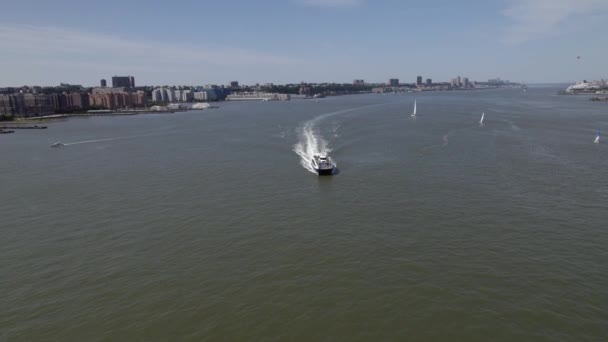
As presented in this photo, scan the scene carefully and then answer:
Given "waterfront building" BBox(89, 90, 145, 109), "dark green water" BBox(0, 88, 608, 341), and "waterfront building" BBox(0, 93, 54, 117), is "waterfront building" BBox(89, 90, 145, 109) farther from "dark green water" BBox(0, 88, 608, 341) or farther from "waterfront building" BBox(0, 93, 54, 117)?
"dark green water" BBox(0, 88, 608, 341)

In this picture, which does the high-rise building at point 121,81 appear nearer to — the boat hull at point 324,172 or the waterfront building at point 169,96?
the waterfront building at point 169,96

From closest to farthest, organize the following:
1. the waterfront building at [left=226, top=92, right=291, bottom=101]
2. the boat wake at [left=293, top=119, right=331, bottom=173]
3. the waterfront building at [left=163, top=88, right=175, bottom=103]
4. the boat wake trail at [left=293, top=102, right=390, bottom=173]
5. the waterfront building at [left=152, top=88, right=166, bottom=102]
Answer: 1. the boat wake at [left=293, top=119, right=331, bottom=173]
2. the boat wake trail at [left=293, top=102, right=390, bottom=173]
3. the waterfront building at [left=152, top=88, right=166, bottom=102]
4. the waterfront building at [left=163, top=88, right=175, bottom=103]
5. the waterfront building at [left=226, top=92, right=291, bottom=101]

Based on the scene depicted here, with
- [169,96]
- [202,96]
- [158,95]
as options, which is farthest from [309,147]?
[202,96]

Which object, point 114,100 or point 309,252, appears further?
point 114,100

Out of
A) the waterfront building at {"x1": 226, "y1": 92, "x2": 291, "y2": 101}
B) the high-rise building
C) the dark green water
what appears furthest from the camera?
the high-rise building

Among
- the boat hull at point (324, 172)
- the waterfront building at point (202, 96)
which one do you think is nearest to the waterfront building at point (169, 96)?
the waterfront building at point (202, 96)

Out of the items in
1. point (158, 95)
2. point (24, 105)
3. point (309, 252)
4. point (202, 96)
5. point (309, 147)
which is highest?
point (158, 95)

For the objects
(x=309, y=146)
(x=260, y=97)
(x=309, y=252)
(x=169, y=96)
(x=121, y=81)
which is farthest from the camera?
(x=121, y=81)

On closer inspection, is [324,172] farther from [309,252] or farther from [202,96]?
[202,96]

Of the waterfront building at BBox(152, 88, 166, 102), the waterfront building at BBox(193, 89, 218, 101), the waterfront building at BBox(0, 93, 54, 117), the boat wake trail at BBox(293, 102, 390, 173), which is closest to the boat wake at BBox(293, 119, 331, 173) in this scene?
the boat wake trail at BBox(293, 102, 390, 173)
